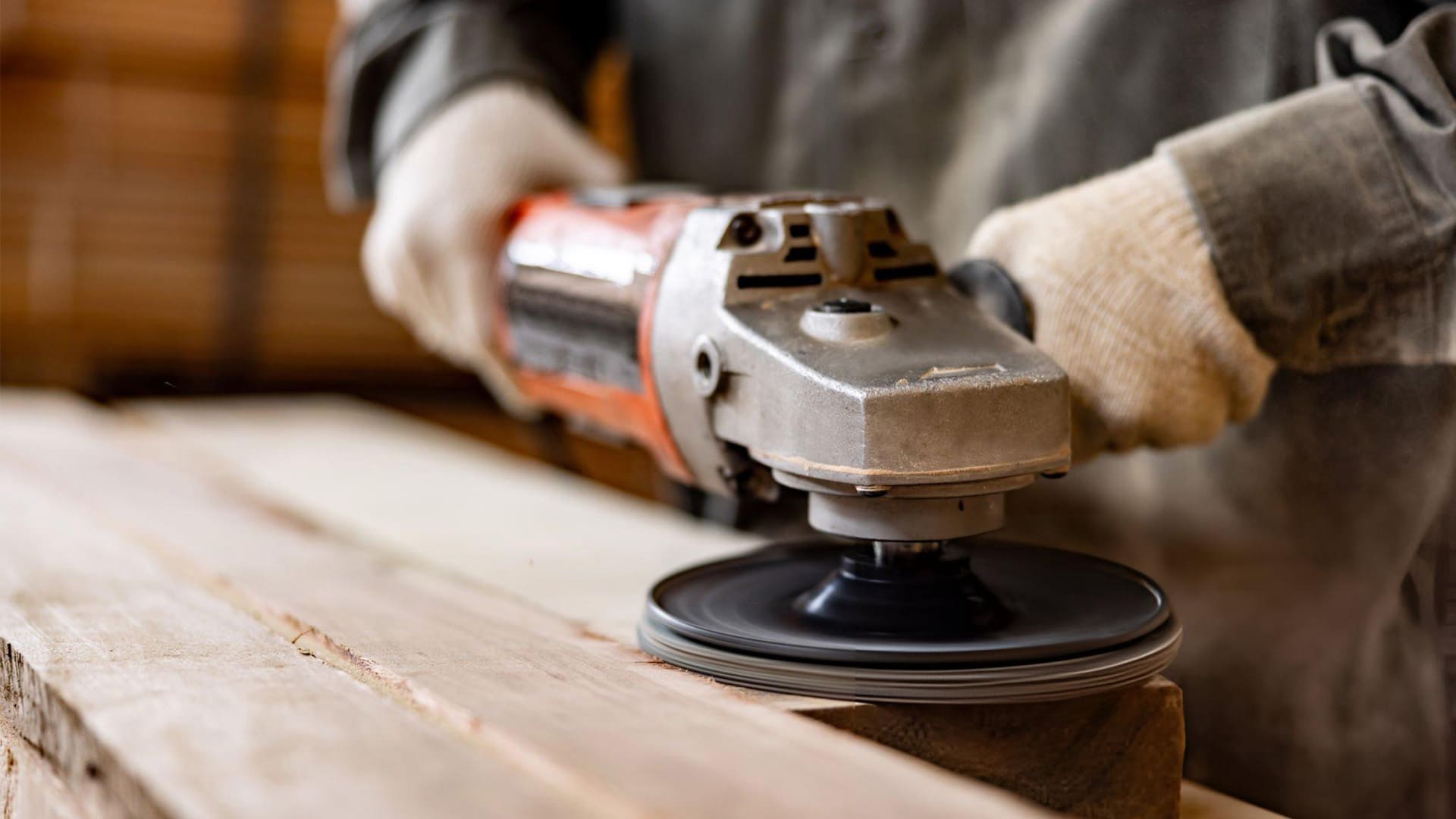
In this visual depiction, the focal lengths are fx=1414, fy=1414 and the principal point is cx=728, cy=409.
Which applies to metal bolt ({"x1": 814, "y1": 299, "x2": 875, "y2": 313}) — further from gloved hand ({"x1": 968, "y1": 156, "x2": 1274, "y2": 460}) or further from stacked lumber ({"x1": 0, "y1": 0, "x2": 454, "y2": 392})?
stacked lumber ({"x1": 0, "y1": 0, "x2": 454, "y2": 392})

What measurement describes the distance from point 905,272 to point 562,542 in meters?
0.67

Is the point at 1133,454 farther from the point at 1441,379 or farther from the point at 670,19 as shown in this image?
the point at 670,19

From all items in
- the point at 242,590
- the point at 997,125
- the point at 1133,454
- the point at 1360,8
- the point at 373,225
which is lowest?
the point at 242,590

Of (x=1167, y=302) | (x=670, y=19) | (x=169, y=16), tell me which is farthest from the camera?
(x=169, y=16)

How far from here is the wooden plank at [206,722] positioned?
674mm

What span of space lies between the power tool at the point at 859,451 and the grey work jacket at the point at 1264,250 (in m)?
0.25

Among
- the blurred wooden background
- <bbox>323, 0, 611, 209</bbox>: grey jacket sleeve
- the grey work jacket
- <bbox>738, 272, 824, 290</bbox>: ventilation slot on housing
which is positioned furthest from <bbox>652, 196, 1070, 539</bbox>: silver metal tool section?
the blurred wooden background

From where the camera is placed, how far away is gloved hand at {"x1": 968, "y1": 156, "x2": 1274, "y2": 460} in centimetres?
104

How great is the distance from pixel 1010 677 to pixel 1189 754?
60cm

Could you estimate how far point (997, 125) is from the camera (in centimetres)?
145

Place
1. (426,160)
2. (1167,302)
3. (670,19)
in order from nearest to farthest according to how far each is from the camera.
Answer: (1167,302) < (426,160) < (670,19)

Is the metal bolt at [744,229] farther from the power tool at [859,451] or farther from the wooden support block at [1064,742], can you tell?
the wooden support block at [1064,742]

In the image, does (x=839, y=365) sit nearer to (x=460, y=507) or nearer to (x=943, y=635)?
(x=943, y=635)

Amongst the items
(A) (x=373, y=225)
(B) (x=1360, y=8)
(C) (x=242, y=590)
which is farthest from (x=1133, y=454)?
(A) (x=373, y=225)
